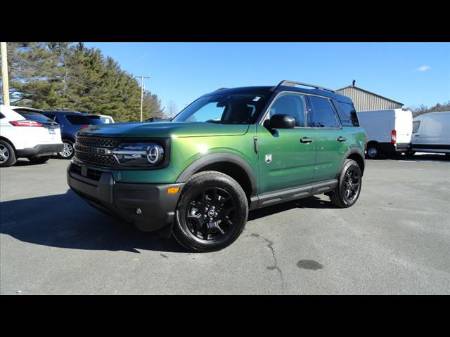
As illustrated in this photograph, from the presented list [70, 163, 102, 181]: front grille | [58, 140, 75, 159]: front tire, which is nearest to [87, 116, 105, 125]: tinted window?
[58, 140, 75, 159]: front tire

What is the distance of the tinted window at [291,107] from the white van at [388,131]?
40.2ft

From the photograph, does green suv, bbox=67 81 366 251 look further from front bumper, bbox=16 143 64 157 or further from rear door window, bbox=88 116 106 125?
rear door window, bbox=88 116 106 125

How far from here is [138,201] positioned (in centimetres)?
293

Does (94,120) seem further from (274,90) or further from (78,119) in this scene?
(274,90)

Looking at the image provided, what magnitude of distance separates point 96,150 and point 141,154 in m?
0.62

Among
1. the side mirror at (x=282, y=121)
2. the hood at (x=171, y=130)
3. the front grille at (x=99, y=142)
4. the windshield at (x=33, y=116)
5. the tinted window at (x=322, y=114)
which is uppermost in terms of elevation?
the windshield at (x=33, y=116)

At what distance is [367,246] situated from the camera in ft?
12.1

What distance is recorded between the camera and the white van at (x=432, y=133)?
51.6ft

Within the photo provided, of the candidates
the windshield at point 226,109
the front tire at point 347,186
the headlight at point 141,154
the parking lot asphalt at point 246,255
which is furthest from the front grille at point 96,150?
the front tire at point 347,186

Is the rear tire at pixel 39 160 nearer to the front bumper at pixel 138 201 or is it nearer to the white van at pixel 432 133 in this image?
the front bumper at pixel 138 201

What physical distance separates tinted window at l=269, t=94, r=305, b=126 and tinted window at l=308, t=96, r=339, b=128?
0.62 feet

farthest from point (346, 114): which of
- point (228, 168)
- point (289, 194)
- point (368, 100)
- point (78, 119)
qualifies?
point (368, 100)
